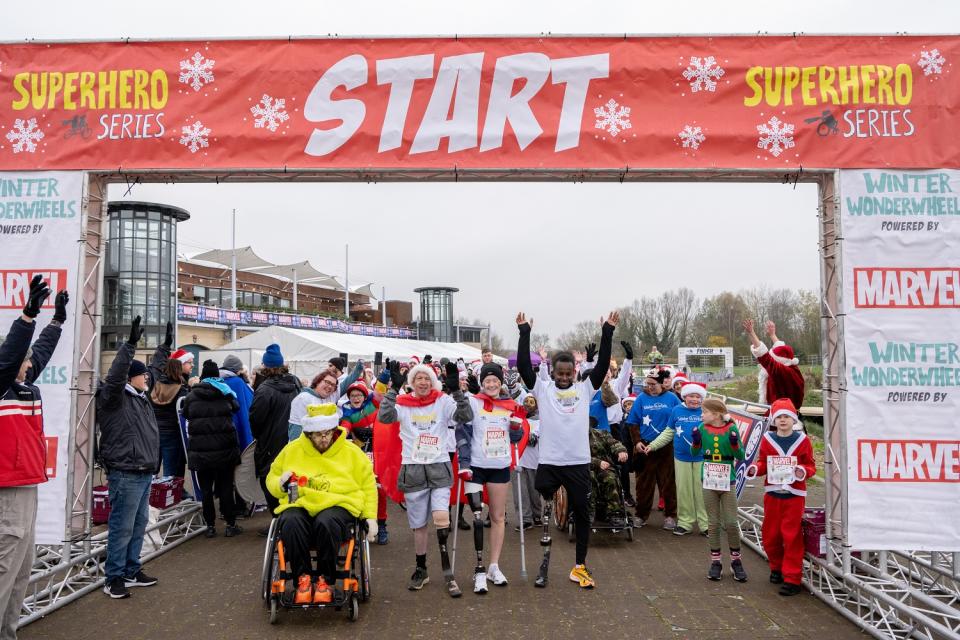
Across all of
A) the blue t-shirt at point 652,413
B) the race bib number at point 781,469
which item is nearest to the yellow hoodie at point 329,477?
the race bib number at point 781,469

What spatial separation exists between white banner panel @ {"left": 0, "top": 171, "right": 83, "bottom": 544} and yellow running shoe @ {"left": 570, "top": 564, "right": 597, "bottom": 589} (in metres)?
4.29

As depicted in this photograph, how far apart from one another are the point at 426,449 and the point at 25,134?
4.53 meters

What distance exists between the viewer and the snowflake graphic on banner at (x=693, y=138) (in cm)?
579

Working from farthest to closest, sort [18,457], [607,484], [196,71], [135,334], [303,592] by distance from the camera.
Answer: [607,484] < [196,71] < [135,334] < [303,592] < [18,457]

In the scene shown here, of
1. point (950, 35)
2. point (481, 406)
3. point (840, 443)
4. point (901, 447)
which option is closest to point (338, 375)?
point (481, 406)

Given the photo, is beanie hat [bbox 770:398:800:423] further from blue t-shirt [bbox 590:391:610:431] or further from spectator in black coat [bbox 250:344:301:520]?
spectator in black coat [bbox 250:344:301:520]

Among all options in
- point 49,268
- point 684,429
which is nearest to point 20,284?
point 49,268

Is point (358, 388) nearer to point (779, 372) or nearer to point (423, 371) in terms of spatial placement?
point (423, 371)

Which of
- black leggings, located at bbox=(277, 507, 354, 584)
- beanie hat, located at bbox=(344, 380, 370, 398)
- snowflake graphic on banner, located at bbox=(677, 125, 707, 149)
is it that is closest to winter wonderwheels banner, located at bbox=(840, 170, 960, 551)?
snowflake graphic on banner, located at bbox=(677, 125, 707, 149)

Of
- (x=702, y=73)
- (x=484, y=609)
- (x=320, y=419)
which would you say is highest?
(x=702, y=73)

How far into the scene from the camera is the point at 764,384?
6871 millimetres

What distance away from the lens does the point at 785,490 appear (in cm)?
545

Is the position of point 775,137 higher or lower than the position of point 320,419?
higher

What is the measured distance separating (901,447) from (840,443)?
47cm
